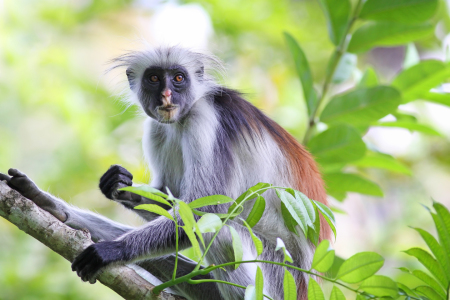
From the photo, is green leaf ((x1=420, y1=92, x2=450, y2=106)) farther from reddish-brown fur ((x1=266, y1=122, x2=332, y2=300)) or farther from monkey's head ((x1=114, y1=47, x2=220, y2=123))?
monkey's head ((x1=114, y1=47, x2=220, y2=123))

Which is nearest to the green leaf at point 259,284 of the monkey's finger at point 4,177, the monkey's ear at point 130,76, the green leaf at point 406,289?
the green leaf at point 406,289

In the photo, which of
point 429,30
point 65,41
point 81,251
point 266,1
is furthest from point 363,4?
point 65,41

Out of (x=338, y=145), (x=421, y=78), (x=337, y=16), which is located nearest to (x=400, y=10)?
(x=337, y=16)

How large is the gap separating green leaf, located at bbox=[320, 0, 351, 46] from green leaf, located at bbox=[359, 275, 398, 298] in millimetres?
2759

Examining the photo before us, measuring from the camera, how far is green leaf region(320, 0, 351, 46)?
4461mm

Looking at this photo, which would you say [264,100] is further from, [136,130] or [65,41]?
[65,41]

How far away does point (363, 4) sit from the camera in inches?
173

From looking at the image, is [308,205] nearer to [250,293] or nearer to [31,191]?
[250,293]

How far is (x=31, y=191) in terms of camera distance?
3.84 meters

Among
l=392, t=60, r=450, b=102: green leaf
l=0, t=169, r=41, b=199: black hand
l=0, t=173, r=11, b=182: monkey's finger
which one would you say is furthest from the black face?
l=392, t=60, r=450, b=102: green leaf

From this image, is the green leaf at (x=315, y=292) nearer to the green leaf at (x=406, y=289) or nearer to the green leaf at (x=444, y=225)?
the green leaf at (x=406, y=289)

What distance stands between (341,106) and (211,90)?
4.65 ft

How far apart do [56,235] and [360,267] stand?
198cm

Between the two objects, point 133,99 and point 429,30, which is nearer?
point 429,30
